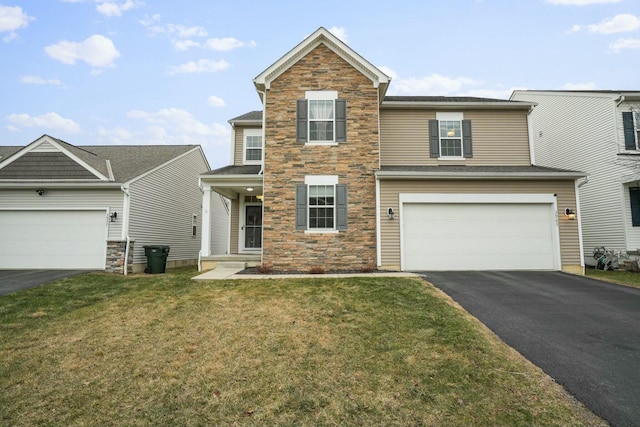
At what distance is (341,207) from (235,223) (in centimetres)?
566

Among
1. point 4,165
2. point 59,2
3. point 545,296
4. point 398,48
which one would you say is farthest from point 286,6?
point 545,296

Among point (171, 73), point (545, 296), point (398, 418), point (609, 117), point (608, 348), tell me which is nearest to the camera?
point (398, 418)

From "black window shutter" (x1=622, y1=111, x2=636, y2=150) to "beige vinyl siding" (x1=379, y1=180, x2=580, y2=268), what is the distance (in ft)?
18.1

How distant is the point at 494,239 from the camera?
35.5 ft

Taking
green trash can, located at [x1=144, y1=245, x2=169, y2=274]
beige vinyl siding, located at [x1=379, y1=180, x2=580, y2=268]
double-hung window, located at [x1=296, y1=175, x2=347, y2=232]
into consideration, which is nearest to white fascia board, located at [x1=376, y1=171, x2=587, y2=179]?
beige vinyl siding, located at [x1=379, y1=180, x2=580, y2=268]

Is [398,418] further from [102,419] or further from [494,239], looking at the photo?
[494,239]

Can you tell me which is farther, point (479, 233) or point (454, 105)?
point (454, 105)

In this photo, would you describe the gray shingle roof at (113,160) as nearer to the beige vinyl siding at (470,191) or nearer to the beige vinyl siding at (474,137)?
the beige vinyl siding at (470,191)

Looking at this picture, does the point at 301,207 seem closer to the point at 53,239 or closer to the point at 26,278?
the point at 26,278

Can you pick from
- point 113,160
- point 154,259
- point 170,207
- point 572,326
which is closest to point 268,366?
point 572,326

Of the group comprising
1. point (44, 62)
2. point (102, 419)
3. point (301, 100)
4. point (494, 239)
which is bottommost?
point (102, 419)

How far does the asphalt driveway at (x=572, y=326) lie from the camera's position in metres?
3.47

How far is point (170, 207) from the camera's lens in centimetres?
1595

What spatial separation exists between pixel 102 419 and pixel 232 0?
1831cm
